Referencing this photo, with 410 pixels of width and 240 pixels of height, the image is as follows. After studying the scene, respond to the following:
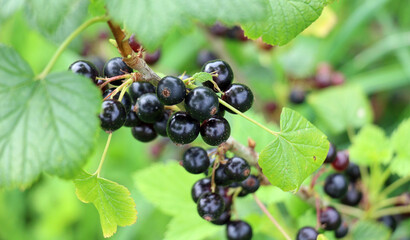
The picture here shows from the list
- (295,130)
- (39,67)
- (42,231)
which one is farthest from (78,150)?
(39,67)

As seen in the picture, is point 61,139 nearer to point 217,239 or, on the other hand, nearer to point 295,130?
point 295,130

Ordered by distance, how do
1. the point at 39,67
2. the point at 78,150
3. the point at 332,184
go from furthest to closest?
1. the point at 39,67
2. the point at 332,184
3. the point at 78,150

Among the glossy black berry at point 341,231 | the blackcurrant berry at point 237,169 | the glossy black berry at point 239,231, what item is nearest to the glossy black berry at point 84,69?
the blackcurrant berry at point 237,169

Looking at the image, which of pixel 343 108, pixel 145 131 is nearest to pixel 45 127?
pixel 145 131

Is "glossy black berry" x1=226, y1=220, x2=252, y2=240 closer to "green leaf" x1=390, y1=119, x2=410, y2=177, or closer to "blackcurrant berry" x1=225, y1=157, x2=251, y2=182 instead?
"blackcurrant berry" x1=225, y1=157, x2=251, y2=182

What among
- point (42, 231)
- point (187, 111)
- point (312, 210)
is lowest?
point (42, 231)

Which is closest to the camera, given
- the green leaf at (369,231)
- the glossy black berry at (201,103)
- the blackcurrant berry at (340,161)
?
the glossy black berry at (201,103)

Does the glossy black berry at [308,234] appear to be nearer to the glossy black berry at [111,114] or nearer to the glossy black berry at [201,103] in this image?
the glossy black berry at [201,103]
